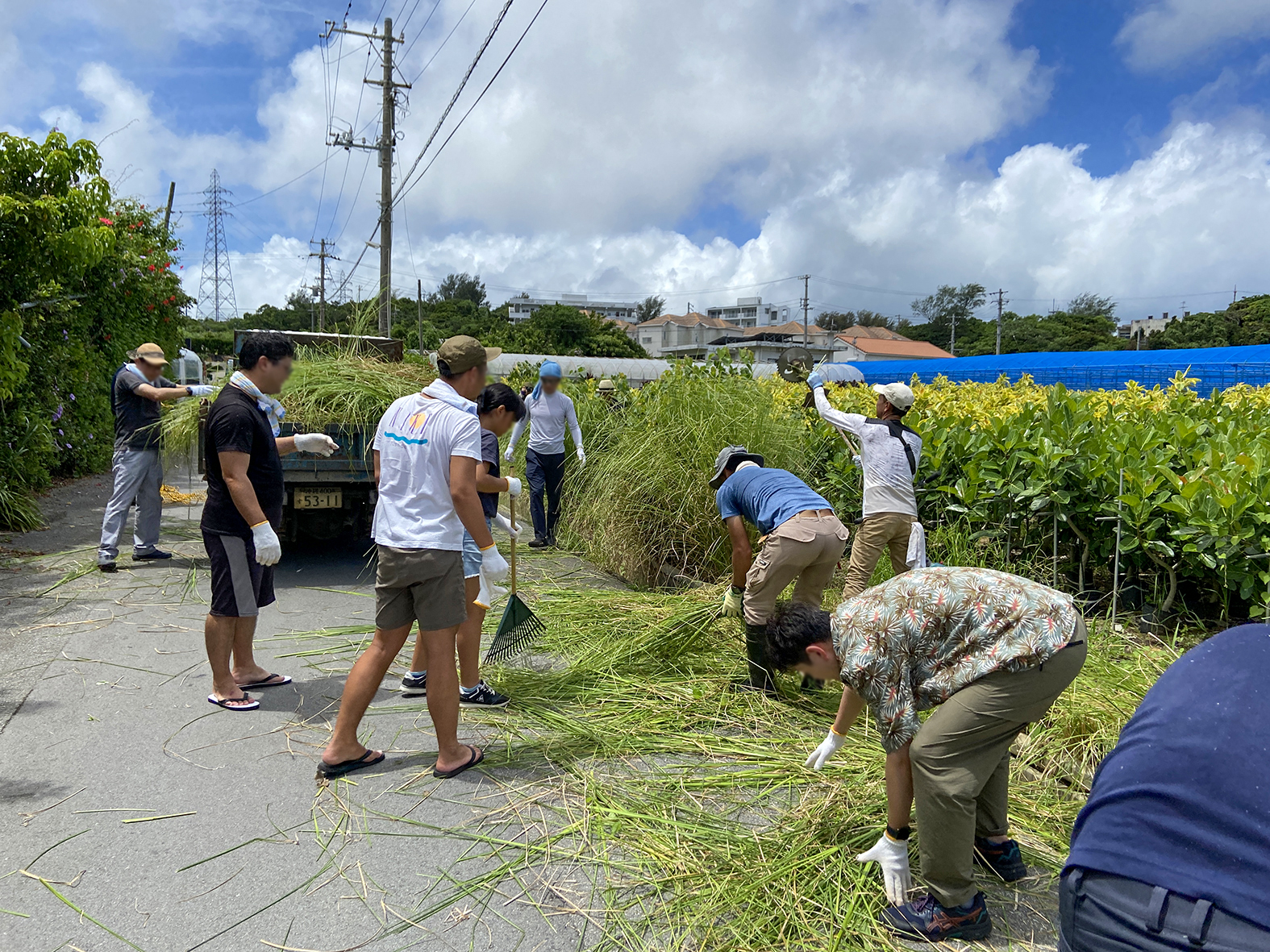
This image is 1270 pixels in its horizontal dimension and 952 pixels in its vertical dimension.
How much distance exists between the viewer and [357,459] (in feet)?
22.8

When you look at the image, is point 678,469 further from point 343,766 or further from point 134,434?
point 134,434

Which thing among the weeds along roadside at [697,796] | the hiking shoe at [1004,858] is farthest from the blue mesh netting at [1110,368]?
the hiking shoe at [1004,858]

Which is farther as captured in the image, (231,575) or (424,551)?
(231,575)

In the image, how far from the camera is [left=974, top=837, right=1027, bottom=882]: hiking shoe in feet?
9.34

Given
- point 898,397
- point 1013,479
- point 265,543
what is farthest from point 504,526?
point 1013,479

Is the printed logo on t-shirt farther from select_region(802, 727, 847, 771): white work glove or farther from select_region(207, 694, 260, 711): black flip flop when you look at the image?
select_region(802, 727, 847, 771): white work glove

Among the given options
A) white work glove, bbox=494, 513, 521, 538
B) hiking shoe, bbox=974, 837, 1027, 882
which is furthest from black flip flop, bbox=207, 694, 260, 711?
hiking shoe, bbox=974, 837, 1027, 882

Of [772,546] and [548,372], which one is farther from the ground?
[548,372]

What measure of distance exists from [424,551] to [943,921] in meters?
2.32

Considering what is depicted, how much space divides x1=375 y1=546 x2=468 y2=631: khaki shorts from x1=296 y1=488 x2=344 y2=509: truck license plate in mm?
3728

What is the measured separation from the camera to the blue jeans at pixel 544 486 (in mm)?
8422

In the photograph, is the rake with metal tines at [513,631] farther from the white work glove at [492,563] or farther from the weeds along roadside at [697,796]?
the white work glove at [492,563]

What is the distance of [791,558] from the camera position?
4176mm

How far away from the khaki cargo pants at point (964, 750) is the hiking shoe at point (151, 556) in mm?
6977
